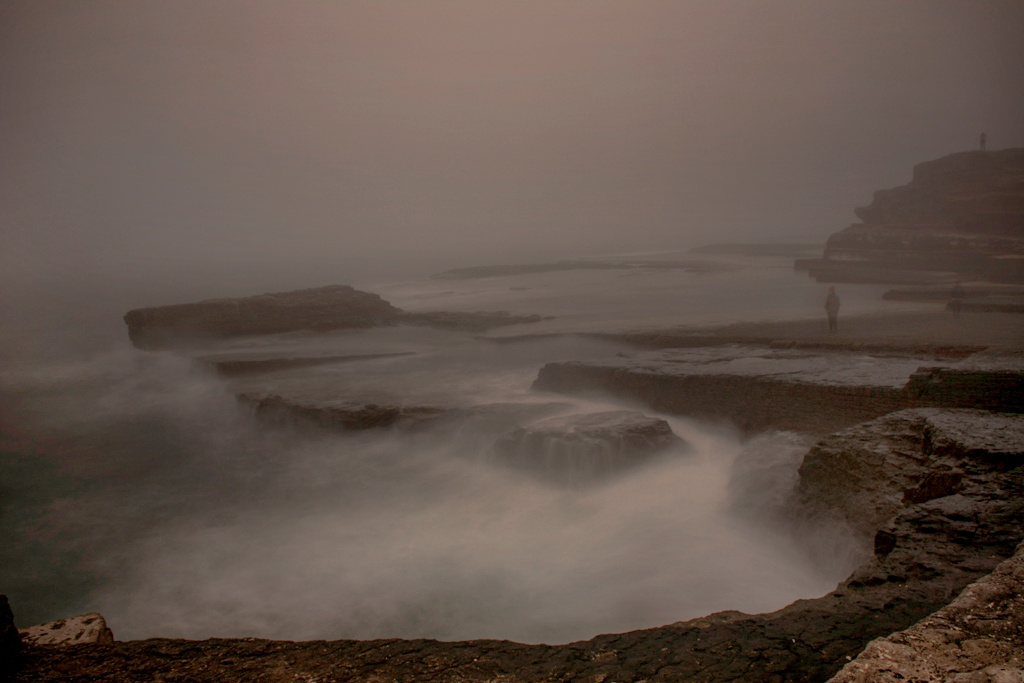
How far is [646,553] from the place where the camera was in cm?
584

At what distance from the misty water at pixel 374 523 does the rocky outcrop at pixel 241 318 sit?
545 cm

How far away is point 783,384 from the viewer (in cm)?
782

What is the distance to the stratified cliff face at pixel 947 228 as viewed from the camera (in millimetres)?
20984

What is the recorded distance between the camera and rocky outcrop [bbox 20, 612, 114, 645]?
317 cm

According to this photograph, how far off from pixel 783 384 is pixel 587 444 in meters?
2.73

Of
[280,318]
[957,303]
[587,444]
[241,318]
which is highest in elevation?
[241,318]

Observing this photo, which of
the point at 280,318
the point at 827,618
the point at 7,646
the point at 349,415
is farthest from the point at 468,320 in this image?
the point at 827,618

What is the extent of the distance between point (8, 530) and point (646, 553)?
782 cm

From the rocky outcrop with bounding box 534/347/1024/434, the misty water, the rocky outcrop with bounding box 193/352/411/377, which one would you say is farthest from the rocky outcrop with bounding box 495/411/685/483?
the rocky outcrop with bounding box 193/352/411/377

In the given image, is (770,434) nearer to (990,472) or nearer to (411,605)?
(990,472)

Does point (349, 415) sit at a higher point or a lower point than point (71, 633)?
lower

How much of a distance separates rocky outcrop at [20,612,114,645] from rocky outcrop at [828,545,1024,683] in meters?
3.61

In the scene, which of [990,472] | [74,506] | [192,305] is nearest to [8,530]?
[74,506]

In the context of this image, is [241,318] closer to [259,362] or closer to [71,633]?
[259,362]
